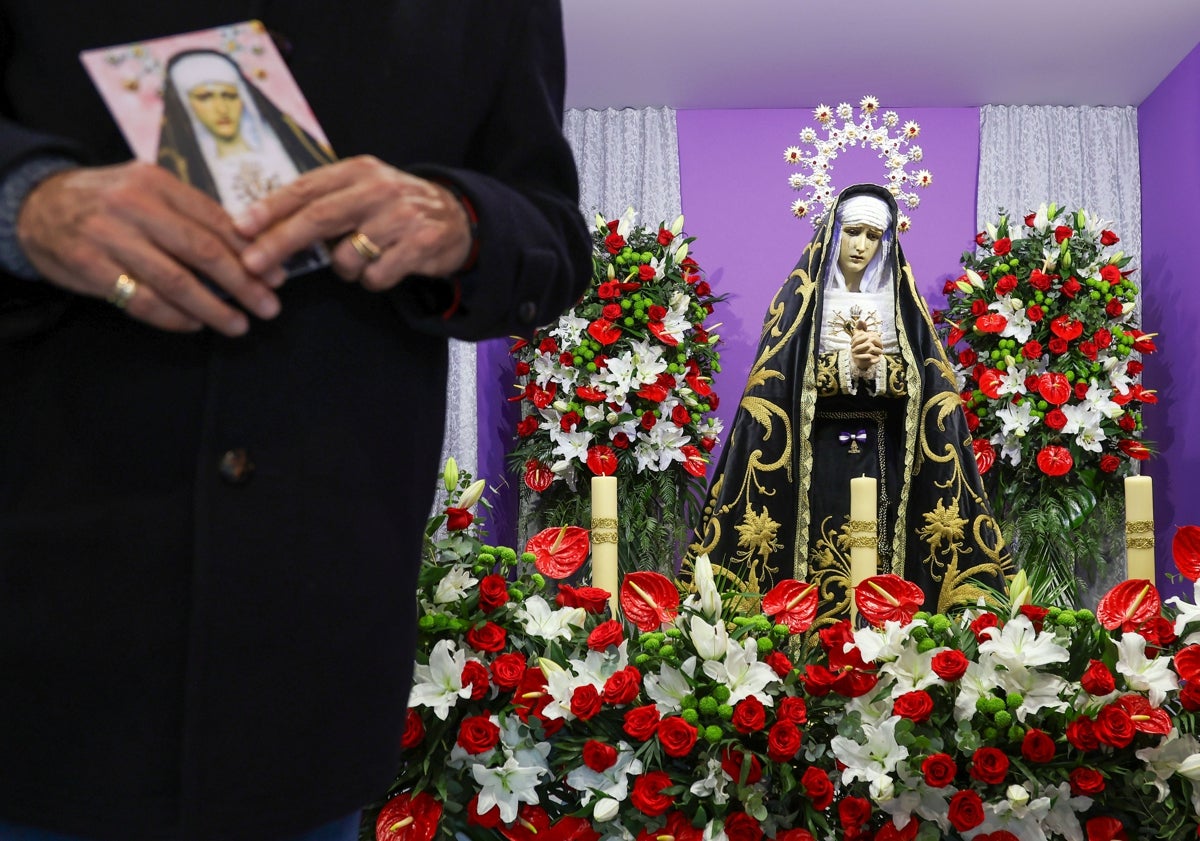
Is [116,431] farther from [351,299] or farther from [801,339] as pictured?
[801,339]

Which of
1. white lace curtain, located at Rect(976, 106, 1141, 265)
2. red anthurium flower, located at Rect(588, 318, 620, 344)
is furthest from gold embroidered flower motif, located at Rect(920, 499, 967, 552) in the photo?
white lace curtain, located at Rect(976, 106, 1141, 265)

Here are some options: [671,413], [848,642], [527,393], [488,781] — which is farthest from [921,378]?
[488,781]

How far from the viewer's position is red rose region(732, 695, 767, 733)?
1454mm

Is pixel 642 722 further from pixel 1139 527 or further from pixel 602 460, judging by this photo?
pixel 602 460

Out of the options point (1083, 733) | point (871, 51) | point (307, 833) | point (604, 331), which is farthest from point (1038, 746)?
point (871, 51)

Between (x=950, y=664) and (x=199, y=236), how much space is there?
119 cm

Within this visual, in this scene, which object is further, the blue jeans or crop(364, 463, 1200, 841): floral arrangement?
crop(364, 463, 1200, 841): floral arrangement

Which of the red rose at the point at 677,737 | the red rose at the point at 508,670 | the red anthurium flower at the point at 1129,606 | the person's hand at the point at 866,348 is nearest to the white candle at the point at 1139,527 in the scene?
the red anthurium flower at the point at 1129,606

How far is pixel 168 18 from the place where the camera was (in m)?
0.69

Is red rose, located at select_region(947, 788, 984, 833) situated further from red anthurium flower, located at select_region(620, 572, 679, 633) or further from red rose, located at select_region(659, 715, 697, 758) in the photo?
red anthurium flower, located at select_region(620, 572, 679, 633)

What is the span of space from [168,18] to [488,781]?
3.75 ft

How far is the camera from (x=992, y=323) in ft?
15.2

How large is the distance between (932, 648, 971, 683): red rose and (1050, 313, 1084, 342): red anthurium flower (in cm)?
347

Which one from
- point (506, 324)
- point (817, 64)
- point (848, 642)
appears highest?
point (817, 64)
